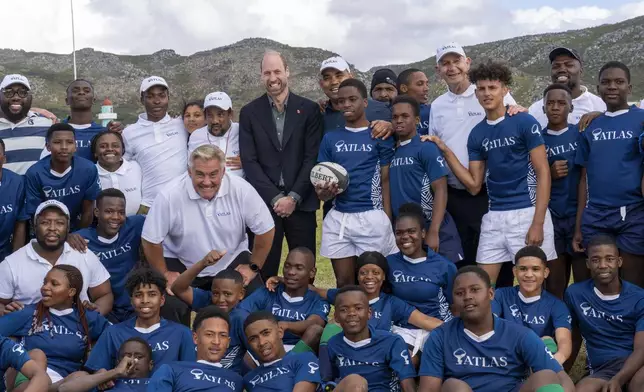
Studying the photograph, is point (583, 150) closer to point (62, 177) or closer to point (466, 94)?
point (466, 94)

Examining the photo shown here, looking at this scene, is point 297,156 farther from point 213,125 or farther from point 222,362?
point 222,362

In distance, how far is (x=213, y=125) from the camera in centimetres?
775

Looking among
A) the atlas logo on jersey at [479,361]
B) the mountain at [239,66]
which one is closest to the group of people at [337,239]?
the atlas logo on jersey at [479,361]

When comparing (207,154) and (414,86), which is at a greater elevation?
(414,86)

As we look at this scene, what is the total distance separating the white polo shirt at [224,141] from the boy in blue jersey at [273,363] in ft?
7.67

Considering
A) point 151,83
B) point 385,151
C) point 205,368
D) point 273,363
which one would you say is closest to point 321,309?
point 273,363

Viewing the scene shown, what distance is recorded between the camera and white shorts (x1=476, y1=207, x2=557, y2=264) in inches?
267

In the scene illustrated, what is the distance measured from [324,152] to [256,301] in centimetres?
153

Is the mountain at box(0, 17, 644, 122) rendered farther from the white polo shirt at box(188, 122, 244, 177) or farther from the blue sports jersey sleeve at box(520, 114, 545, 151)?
the blue sports jersey sleeve at box(520, 114, 545, 151)

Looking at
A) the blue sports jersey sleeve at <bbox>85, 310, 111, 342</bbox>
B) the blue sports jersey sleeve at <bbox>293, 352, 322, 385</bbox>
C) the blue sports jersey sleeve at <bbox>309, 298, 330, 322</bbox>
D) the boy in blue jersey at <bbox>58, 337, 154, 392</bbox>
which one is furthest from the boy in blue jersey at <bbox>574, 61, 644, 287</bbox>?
the blue sports jersey sleeve at <bbox>85, 310, 111, 342</bbox>

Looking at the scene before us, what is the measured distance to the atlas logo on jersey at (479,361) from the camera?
18.0 ft

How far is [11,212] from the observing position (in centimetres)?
711

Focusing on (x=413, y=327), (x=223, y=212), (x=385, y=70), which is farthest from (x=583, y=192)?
(x=223, y=212)

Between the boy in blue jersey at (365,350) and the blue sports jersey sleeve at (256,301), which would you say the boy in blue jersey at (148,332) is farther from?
the boy in blue jersey at (365,350)
